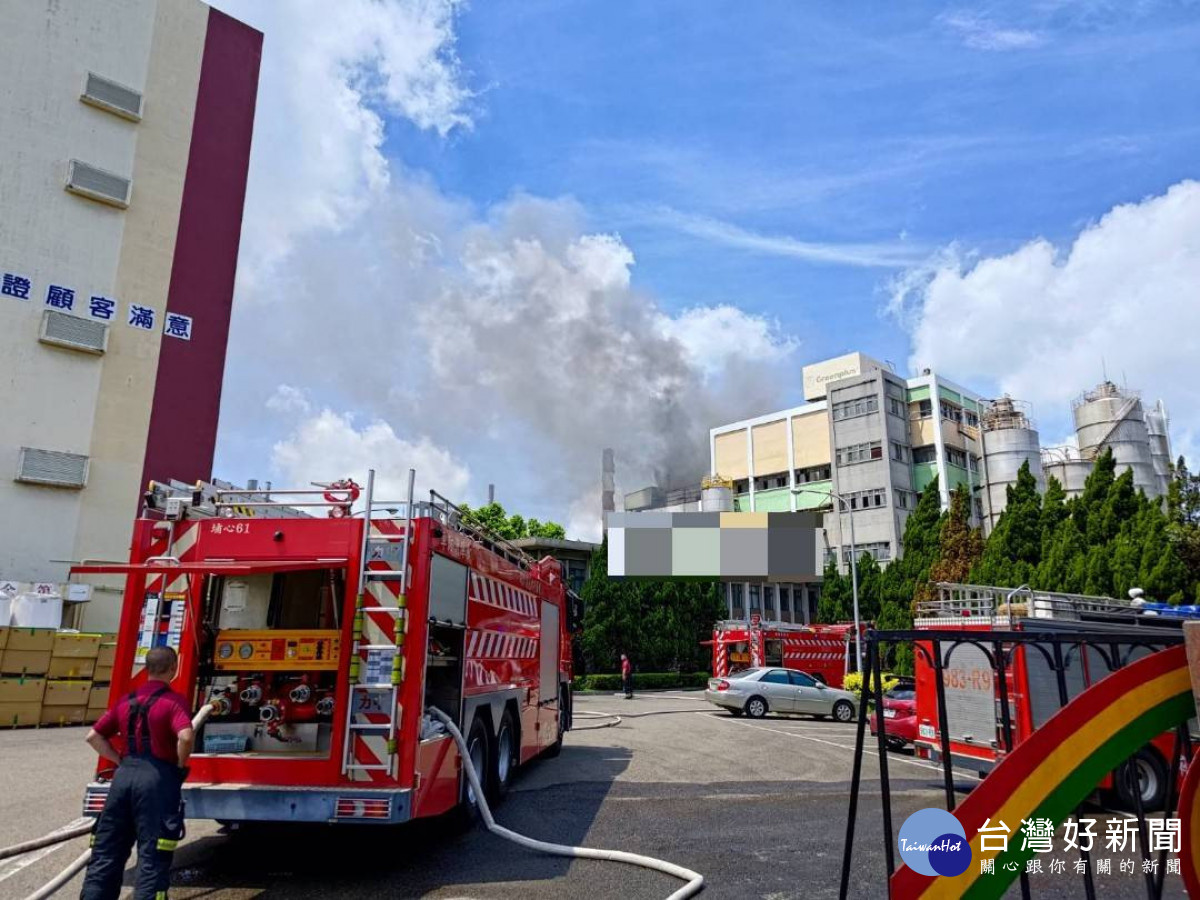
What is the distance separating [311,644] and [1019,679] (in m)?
7.94

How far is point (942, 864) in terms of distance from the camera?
3523 mm

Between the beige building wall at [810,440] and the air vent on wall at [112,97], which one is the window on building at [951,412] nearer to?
the beige building wall at [810,440]

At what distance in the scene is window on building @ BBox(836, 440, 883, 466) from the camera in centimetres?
6669


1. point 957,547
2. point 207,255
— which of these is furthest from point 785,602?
point 207,255

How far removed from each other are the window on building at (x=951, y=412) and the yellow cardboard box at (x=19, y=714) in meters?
65.9

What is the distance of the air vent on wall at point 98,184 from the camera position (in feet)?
84.0

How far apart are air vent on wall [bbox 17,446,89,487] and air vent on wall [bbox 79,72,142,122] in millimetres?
11388

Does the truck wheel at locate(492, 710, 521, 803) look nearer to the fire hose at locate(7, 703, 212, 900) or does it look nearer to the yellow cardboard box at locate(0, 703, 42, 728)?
the fire hose at locate(7, 703, 212, 900)

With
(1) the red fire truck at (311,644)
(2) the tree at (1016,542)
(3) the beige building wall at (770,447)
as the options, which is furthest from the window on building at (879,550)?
(1) the red fire truck at (311,644)

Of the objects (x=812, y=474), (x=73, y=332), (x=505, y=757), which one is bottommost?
(x=505, y=757)

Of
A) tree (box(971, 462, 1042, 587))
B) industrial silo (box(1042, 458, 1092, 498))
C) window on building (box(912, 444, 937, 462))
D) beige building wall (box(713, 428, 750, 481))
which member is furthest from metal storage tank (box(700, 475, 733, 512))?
tree (box(971, 462, 1042, 587))

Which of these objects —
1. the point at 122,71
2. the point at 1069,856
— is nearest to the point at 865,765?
the point at 1069,856

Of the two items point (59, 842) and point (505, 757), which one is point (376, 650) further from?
point (505, 757)

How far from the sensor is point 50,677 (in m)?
18.4
